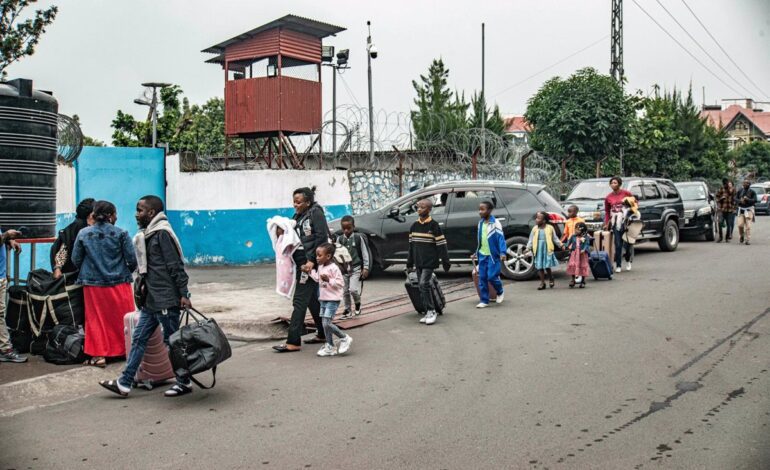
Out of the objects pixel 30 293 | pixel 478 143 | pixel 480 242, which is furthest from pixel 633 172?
pixel 30 293

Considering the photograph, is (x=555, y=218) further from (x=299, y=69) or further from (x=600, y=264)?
(x=299, y=69)

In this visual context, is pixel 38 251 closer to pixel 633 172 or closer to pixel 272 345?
pixel 272 345

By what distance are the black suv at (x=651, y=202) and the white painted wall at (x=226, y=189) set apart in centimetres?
653

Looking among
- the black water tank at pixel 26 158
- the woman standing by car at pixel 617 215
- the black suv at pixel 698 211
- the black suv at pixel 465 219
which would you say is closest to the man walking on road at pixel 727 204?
the black suv at pixel 698 211

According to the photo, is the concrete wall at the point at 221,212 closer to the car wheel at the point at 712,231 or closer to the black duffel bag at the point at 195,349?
the black duffel bag at the point at 195,349

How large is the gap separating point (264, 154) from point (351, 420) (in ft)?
63.7

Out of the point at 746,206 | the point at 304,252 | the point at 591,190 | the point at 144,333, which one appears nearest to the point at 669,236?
the point at 591,190

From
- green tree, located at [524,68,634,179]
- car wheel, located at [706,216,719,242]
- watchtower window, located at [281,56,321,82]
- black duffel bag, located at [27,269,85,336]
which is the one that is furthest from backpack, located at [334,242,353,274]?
green tree, located at [524,68,634,179]

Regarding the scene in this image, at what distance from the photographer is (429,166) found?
20.6 meters

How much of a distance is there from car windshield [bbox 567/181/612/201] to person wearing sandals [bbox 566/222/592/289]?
5616 mm

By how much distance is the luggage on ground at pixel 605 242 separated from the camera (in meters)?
14.7

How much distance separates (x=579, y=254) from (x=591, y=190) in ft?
21.1

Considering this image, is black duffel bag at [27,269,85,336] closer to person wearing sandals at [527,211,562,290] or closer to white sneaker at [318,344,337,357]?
white sneaker at [318,344,337,357]

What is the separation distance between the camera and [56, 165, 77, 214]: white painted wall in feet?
41.5
